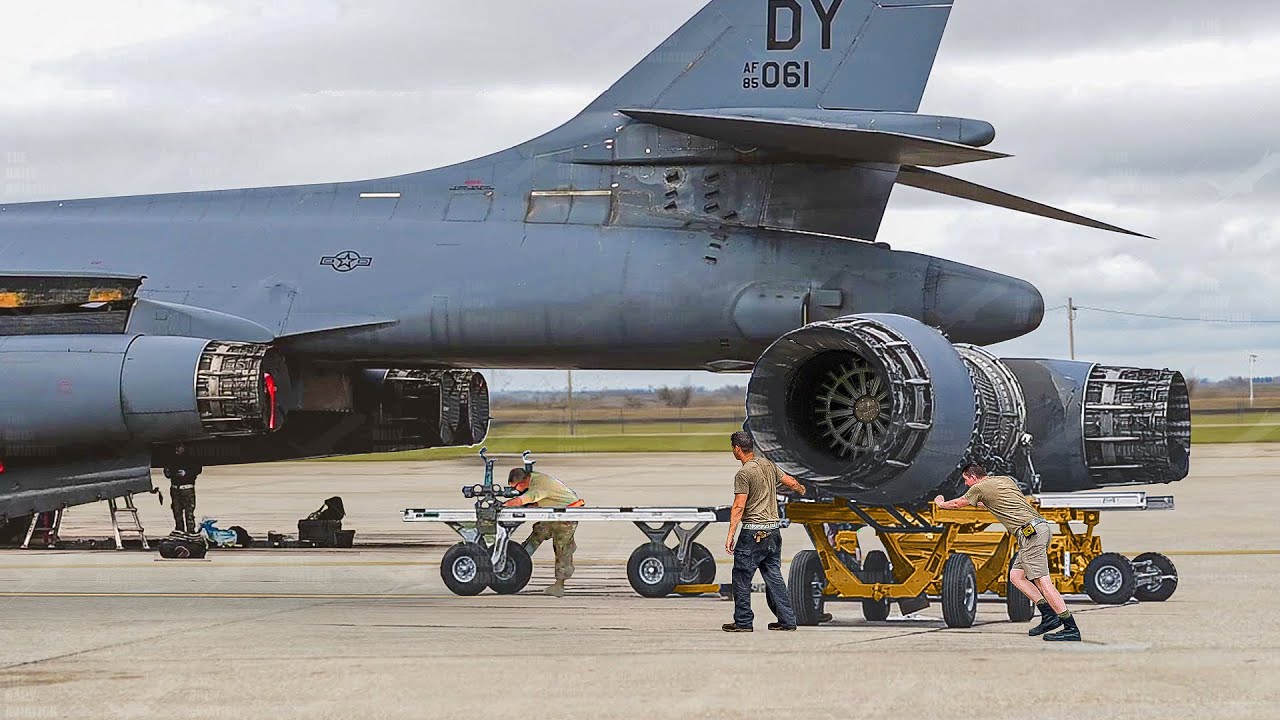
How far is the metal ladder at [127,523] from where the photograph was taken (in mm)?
19945

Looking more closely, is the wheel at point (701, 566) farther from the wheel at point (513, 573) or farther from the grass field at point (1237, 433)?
the grass field at point (1237, 433)

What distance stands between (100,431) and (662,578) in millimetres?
5350

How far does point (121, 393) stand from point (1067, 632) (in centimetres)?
848

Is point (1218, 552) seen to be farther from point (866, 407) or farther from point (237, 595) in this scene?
point (237, 595)

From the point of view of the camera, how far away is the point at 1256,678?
30.0ft

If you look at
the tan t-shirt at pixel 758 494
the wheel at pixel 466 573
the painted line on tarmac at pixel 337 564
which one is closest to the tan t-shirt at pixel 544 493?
the wheel at pixel 466 573

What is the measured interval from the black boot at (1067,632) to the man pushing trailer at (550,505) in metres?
5.35

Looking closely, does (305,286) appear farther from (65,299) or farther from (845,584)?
(845,584)

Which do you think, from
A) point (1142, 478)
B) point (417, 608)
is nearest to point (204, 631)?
point (417, 608)

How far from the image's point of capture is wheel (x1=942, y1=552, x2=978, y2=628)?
476 inches

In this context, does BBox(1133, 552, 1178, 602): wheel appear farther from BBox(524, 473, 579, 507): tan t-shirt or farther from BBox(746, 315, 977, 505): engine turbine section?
BBox(524, 473, 579, 507): tan t-shirt

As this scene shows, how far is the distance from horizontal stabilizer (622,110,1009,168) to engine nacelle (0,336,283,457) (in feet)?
14.5

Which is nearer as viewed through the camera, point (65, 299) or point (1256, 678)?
point (1256, 678)

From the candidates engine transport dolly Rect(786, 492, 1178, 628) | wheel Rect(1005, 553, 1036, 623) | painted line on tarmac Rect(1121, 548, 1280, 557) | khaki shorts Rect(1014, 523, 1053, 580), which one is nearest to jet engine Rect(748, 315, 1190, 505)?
engine transport dolly Rect(786, 492, 1178, 628)
